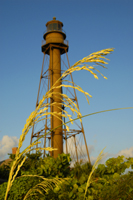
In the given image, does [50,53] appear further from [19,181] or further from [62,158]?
[19,181]

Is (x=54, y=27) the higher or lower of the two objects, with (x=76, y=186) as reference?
higher

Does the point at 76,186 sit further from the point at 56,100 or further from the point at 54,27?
the point at 54,27

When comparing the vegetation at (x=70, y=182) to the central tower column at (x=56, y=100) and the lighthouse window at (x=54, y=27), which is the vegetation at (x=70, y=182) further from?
the lighthouse window at (x=54, y=27)

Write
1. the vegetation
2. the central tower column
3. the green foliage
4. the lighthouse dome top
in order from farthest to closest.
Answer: the lighthouse dome top < the central tower column < the green foliage < the vegetation

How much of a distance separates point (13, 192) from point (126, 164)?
6496mm

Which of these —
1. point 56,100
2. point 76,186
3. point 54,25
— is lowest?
point 76,186

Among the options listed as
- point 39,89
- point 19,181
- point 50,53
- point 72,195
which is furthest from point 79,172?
point 50,53

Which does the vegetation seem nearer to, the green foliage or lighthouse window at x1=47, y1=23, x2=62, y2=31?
the green foliage

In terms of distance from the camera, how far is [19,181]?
344 inches

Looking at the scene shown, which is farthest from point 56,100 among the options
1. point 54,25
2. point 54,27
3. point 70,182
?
point 70,182

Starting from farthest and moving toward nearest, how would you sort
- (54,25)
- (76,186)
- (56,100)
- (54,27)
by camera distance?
1. (54,25)
2. (54,27)
3. (56,100)
4. (76,186)

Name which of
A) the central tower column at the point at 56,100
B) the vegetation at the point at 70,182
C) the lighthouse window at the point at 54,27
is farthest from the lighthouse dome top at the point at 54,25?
the vegetation at the point at 70,182

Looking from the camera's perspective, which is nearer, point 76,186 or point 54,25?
point 76,186

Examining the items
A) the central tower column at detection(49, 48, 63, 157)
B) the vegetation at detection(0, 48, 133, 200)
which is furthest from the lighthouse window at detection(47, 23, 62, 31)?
the vegetation at detection(0, 48, 133, 200)
